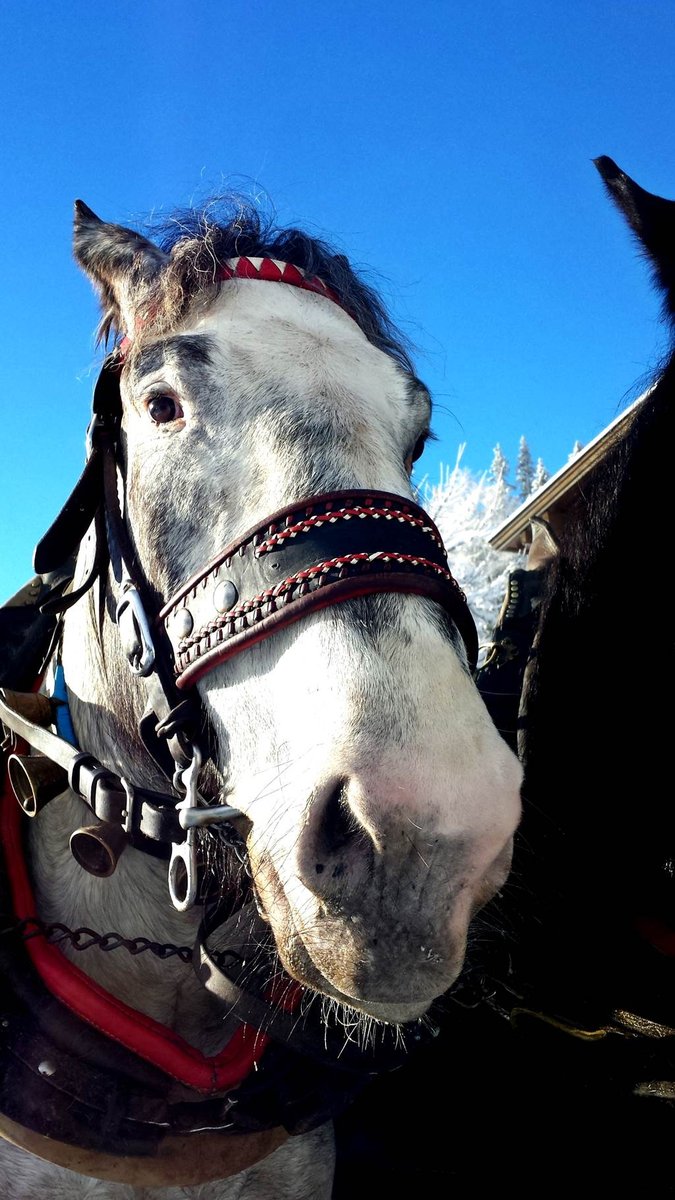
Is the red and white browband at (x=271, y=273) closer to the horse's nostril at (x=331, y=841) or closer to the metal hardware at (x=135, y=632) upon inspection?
the metal hardware at (x=135, y=632)

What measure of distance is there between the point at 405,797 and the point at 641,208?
1.91 m

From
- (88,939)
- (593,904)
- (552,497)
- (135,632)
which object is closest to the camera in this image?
(135,632)

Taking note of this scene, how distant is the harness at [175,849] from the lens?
1.49 meters

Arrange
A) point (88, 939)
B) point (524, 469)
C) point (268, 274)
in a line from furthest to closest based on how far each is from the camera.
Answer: point (524, 469)
point (268, 274)
point (88, 939)

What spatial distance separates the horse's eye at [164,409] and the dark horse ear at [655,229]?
1.43 metres

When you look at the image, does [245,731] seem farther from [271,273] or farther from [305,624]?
[271,273]

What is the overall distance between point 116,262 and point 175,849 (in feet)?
4.49

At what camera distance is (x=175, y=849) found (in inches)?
65.3

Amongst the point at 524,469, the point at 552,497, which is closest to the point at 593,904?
the point at 552,497

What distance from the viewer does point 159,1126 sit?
1.79 meters

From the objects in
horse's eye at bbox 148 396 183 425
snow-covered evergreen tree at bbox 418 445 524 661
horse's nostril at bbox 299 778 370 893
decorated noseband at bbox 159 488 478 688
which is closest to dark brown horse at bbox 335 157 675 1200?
decorated noseband at bbox 159 488 478 688

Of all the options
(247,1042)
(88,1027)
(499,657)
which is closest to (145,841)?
(88,1027)

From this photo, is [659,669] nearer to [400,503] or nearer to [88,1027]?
[400,503]

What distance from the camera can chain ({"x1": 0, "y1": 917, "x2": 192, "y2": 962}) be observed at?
5.92 feet
